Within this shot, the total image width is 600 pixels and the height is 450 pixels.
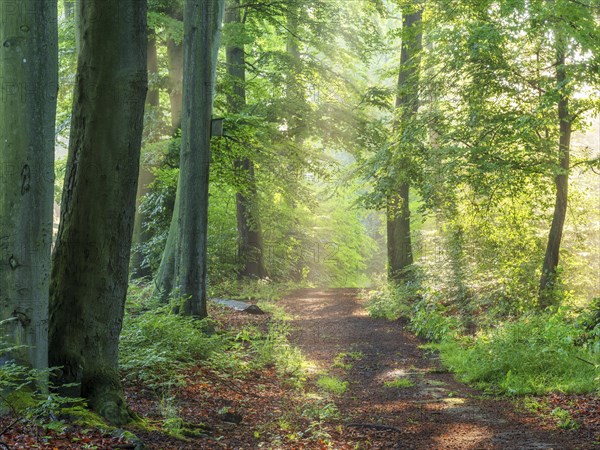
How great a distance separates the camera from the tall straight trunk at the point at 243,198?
18.8 metres

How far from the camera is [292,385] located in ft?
28.9

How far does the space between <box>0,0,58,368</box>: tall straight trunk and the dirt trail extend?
11.2 feet

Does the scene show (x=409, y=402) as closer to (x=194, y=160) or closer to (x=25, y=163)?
(x=194, y=160)

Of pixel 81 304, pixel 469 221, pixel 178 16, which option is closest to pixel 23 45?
pixel 81 304

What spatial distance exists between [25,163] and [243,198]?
16.4 metres

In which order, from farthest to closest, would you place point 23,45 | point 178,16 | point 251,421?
point 178,16 < point 251,421 < point 23,45

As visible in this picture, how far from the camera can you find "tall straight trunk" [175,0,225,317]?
10.5 metres

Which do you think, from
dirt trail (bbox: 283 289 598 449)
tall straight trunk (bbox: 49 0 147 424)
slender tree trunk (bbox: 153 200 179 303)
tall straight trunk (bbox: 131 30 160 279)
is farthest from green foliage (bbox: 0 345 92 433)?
tall straight trunk (bbox: 131 30 160 279)

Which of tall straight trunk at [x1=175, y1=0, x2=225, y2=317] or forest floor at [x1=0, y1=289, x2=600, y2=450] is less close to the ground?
tall straight trunk at [x1=175, y1=0, x2=225, y2=317]

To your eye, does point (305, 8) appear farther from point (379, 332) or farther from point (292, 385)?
point (292, 385)

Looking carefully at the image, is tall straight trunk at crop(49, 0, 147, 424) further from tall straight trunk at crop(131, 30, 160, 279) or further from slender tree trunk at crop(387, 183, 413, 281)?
slender tree trunk at crop(387, 183, 413, 281)

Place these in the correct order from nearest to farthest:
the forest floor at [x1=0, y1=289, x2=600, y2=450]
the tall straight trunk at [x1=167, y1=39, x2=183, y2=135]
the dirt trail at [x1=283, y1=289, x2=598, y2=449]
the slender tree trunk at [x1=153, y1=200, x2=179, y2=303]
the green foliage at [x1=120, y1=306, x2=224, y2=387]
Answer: the forest floor at [x1=0, y1=289, x2=600, y2=450] < the dirt trail at [x1=283, y1=289, x2=598, y2=449] < the green foliage at [x1=120, y1=306, x2=224, y2=387] < the slender tree trunk at [x1=153, y1=200, x2=179, y2=303] < the tall straight trunk at [x1=167, y1=39, x2=183, y2=135]

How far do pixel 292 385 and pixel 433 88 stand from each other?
7815 mm

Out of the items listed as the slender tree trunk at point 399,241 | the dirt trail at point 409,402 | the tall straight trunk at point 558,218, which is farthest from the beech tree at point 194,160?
the slender tree trunk at point 399,241
